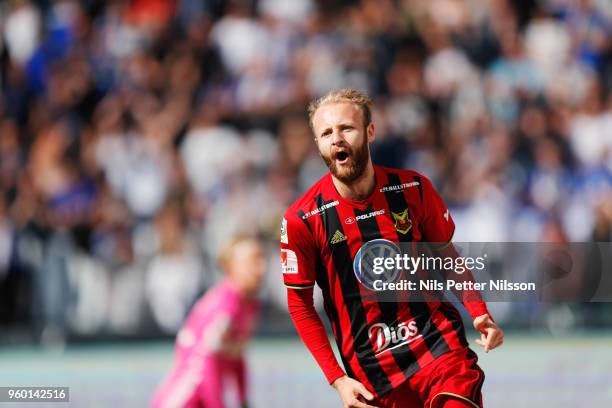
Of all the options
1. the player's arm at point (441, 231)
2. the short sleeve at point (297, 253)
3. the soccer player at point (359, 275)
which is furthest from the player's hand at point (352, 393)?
the player's arm at point (441, 231)

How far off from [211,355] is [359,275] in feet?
7.34

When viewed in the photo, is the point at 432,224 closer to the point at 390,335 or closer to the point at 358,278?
the point at 358,278

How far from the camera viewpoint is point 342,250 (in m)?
4.92

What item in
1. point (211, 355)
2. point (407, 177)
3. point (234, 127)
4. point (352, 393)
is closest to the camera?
point (352, 393)

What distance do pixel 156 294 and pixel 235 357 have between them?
18.2 ft

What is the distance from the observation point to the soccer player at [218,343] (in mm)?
6777

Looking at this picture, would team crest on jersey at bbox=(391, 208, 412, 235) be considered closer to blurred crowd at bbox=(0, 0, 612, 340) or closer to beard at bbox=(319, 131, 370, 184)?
beard at bbox=(319, 131, 370, 184)

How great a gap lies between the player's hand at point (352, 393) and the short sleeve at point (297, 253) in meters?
0.47

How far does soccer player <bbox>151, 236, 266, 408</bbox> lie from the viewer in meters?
6.78

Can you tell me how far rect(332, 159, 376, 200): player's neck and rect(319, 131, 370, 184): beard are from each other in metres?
0.06

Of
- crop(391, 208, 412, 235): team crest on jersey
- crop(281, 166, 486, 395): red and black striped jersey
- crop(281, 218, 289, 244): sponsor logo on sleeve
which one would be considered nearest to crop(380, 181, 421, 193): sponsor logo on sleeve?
crop(281, 166, 486, 395): red and black striped jersey

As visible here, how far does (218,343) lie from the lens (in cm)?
689

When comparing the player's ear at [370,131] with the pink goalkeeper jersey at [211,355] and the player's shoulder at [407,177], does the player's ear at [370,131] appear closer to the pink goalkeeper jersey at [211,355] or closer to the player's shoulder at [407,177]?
the player's shoulder at [407,177]

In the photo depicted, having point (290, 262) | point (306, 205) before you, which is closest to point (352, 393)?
point (290, 262)
